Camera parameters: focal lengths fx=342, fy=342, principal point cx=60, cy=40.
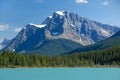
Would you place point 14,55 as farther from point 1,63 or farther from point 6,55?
point 1,63

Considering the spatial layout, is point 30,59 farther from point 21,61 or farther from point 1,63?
point 1,63

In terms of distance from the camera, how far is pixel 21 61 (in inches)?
7584

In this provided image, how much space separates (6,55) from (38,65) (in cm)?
1921

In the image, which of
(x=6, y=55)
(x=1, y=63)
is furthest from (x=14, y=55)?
(x=1, y=63)

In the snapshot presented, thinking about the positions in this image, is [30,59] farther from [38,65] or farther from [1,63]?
[1,63]

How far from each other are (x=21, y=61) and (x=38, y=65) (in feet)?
33.5

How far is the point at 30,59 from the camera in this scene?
200 metres

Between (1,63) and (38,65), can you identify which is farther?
(38,65)

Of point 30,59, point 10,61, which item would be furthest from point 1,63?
point 30,59

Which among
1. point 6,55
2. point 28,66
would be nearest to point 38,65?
point 28,66

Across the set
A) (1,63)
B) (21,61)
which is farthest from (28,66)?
(1,63)

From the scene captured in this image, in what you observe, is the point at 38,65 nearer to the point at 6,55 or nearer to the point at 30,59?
the point at 30,59

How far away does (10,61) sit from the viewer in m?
190

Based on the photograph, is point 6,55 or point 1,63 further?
point 6,55
